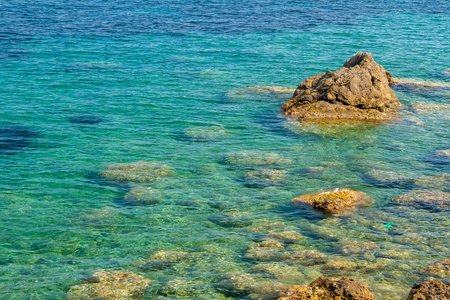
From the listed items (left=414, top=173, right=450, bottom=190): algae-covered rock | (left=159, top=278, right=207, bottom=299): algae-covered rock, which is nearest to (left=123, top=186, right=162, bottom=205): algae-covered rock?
(left=159, top=278, right=207, bottom=299): algae-covered rock

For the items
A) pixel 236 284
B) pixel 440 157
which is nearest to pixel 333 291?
pixel 236 284

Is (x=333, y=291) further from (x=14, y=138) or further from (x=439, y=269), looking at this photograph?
(x=14, y=138)

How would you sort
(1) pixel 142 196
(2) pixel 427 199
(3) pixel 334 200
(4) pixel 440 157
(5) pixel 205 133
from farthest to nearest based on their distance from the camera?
1. (5) pixel 205 133
2. (4) pixel 440 157
3. (1) pixel 142 196
4. (2) pixel 427 199
5. (3) pixel 334 200

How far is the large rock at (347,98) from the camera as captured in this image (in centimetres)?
2456

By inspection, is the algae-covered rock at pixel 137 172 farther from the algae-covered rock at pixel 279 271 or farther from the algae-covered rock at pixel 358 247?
the algae-covered rock at pixel 358 247

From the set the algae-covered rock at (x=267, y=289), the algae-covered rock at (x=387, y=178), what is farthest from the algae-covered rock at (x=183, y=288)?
the algae-covered rock at (x=387, y=178)

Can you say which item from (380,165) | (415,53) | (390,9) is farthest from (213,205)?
(390,9)

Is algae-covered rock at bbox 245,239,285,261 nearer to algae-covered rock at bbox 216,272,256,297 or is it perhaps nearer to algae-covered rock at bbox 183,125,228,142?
algae-covered rock at bbox 216,272,256,297

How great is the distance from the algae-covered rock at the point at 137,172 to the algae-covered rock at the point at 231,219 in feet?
11.8

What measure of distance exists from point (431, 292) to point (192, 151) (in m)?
12.8

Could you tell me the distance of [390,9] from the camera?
187 feet

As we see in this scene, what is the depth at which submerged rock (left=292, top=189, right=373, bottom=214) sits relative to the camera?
1536 cm

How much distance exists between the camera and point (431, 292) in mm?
9375

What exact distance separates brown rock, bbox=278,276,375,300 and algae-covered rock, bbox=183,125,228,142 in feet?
40.8
